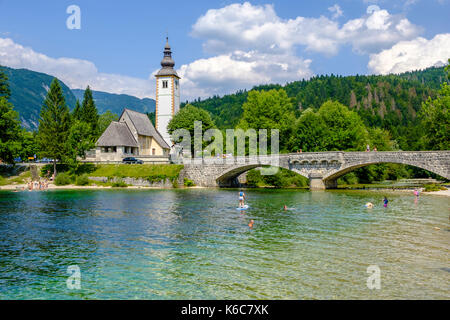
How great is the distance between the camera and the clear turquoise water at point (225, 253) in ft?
44.6

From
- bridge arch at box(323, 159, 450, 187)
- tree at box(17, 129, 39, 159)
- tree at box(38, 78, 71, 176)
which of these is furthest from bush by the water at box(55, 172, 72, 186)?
bridge arch at box(323, 159, 450, 187)

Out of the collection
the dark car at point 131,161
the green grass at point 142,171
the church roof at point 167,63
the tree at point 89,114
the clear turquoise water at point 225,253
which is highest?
the church roof at point 167,63

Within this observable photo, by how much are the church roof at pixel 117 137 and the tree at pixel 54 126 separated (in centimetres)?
707

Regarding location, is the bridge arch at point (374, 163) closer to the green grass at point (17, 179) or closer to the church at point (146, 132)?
the church at point (146, 132)

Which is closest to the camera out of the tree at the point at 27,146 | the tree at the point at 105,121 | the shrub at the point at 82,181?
the shrub at the point at 82,181

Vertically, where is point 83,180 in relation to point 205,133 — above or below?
below

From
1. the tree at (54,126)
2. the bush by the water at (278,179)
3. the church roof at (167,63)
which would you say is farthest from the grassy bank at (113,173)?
the church roof at (167,63)

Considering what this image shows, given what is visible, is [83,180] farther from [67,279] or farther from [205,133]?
[67,279]

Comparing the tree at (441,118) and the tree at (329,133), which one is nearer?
the tree at (441,118)

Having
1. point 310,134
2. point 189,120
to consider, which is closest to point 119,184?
point 189,120

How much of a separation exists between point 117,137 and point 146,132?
29.3ft
